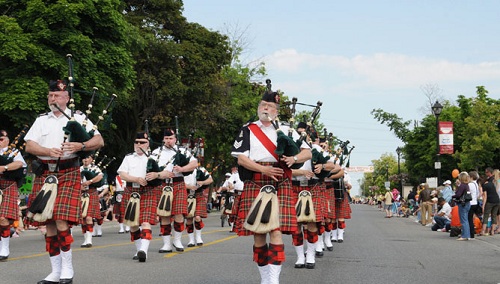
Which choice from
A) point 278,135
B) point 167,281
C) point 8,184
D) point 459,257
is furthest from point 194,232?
point 278,135

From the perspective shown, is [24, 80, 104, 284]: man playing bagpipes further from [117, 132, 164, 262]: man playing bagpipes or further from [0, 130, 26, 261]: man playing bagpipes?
[0, 130, 26, 261]: man playing bagpipes

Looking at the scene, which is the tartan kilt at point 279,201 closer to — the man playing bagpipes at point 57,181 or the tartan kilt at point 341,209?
the man playing bagpipes at point 57,181

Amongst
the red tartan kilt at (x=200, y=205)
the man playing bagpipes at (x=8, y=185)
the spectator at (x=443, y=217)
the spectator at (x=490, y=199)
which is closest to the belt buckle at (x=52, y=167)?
the man playing bagpipes at (x=8, y=185)

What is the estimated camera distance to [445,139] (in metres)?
37.7

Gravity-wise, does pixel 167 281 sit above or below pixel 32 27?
below

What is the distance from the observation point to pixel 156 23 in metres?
38.6

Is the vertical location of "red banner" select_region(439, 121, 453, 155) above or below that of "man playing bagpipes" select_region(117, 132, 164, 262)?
above

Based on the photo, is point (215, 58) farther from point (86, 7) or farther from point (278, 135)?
point (278, 135)

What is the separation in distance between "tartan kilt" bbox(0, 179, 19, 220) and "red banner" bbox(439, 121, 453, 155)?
27830 mm

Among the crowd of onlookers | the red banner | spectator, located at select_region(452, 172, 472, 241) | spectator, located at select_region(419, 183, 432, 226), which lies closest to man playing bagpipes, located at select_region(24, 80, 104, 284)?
spectator, located at select_region(452, 172, 472, 241)

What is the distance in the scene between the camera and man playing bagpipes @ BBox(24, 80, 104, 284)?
833 centimetres

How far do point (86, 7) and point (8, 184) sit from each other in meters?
16.4

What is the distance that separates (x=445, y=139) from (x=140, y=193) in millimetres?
28005

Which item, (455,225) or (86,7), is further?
(86,7)
